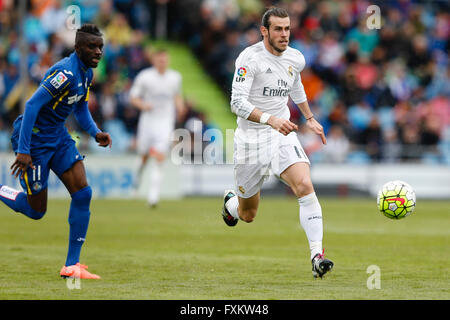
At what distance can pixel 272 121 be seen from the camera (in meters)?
8.38

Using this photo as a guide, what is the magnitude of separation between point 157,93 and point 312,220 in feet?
31.9

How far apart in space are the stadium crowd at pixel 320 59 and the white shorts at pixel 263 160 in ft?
39.0

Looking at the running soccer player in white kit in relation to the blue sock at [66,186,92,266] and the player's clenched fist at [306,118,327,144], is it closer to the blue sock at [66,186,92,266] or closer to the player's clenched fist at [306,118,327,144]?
the player's clenched fist at [306,118,327,144]

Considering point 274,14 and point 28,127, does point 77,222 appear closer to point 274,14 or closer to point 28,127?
point 28,127

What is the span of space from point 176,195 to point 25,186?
40.1ft

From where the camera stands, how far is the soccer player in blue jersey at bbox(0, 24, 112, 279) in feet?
27.0

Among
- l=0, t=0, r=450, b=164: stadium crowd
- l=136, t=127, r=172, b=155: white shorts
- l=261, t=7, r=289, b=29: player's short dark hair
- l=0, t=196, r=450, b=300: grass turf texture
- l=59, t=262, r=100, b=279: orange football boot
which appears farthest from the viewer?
l=0, t=0, r=450, b=164: stadium crowd

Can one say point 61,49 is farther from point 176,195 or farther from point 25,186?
point 25,186

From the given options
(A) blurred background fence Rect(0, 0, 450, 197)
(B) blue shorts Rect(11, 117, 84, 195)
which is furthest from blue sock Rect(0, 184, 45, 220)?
A: (A) blurred background fence Rect(0, 0, 450, 197)

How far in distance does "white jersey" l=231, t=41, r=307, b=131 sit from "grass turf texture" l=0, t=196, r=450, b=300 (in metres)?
1.77

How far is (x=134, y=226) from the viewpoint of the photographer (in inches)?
547

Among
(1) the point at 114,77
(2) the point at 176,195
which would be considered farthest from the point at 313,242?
(1) the point at 114,77

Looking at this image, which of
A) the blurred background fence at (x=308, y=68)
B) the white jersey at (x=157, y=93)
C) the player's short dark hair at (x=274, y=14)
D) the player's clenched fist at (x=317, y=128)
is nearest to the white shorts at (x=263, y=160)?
the player's clenched fist at (x=317, y=128)

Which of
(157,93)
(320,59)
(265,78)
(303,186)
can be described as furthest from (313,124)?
(320,59)
